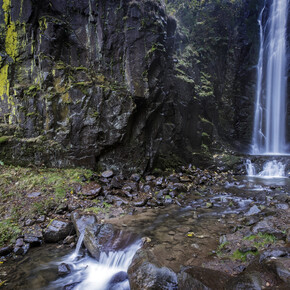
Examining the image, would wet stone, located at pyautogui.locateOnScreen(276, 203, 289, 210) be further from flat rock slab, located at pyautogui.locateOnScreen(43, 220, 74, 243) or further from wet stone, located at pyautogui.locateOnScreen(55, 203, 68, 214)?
wet stone, located at pyautogui.locateOnScreen(55, 203, 68, 214)

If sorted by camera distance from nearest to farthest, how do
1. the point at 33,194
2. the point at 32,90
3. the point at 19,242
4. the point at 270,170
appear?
the point at 19,242, the point at 33,194, the point at 32,90, the point at 270,170

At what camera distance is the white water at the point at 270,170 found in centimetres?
1144

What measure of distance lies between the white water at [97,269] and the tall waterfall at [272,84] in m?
14.9

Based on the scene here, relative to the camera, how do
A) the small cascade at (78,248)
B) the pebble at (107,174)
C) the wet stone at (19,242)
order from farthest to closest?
the pebble at (107,174) < the wet stone at (19,242) < the small cascade at (78,248)

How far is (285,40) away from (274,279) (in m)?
20.1

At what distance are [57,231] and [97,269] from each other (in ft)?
5.07

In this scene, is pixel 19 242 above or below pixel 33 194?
below

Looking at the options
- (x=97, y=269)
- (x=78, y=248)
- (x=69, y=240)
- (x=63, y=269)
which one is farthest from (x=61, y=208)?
(x=97, y=269)

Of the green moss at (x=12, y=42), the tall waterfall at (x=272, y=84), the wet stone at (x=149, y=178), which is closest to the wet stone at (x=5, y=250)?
the wet stone at (x=149, y=178)

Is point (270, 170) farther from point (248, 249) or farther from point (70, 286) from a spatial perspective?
point (70, 286)

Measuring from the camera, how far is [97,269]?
421 cm

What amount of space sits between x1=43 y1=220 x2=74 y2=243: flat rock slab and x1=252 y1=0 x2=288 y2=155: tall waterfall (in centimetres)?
1504

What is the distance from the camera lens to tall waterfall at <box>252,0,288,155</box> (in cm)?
1639

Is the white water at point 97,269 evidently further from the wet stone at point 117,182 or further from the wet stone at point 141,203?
the wet stone at point 117,182
